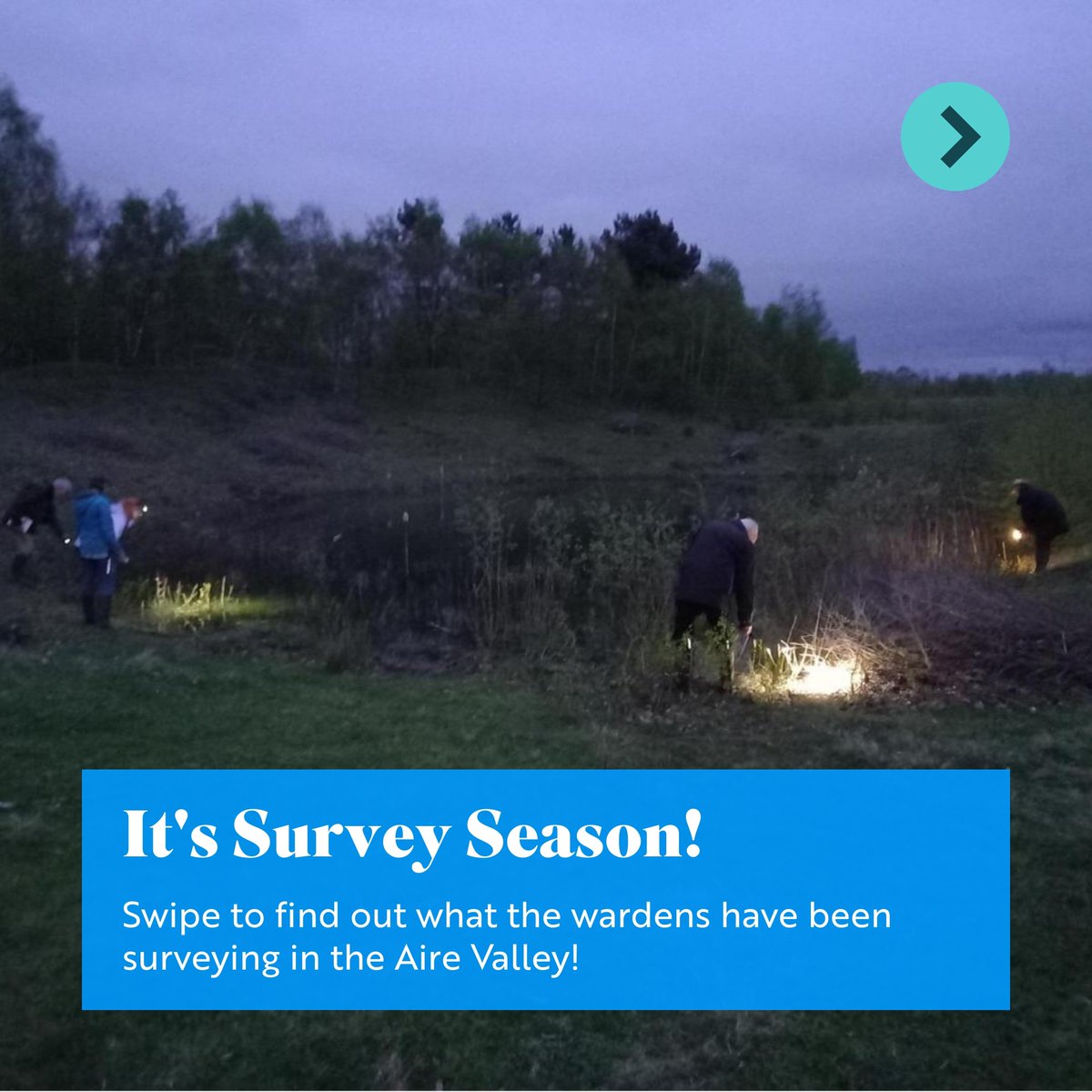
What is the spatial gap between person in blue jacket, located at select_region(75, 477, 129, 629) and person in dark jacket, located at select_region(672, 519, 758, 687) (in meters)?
5.91

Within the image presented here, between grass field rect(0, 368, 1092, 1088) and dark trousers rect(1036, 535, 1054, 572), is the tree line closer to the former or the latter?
grass field rect(0, 368, 1092, 1088)

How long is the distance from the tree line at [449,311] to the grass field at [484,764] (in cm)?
3745

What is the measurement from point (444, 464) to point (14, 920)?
3716 centimetres

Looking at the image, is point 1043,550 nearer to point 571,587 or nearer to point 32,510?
point 571,587

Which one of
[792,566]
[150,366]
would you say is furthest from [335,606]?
[150,366]

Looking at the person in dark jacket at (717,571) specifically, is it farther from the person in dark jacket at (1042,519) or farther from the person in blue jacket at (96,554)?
the person in dark jacket at (1042,519)

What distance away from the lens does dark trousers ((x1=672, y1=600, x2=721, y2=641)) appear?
9125mm

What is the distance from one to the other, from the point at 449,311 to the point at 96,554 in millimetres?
43968

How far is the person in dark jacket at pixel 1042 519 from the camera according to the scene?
52.3 ft

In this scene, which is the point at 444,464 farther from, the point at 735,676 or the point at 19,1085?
the point at 19,1085

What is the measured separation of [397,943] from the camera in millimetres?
4586

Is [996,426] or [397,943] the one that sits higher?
[996,426]

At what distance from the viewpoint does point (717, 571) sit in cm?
898

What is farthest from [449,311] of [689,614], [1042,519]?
[689,614]
